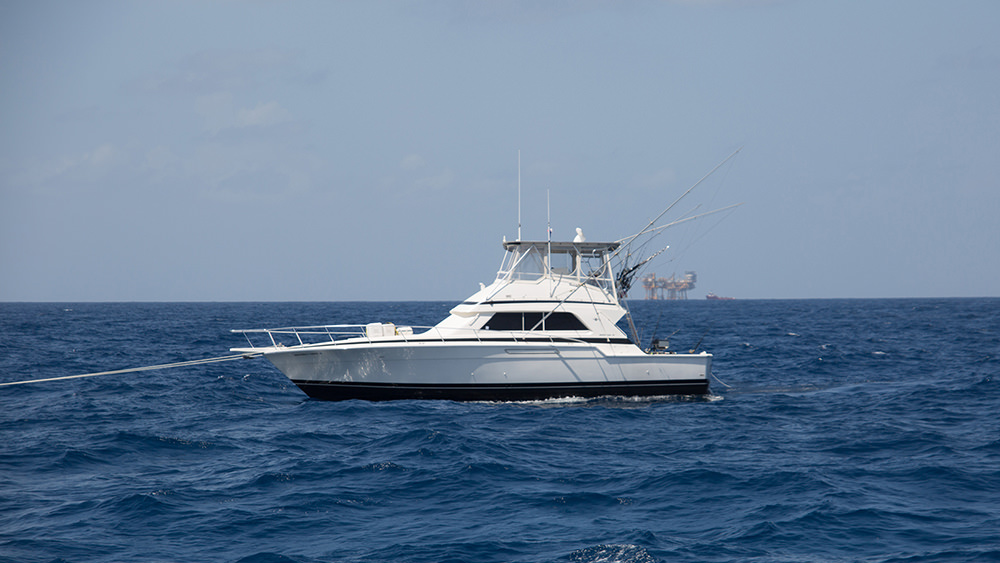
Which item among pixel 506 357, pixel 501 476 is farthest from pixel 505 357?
pixel 501 476

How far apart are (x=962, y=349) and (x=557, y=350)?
2407 centimetres

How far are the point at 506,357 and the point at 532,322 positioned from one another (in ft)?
3.93

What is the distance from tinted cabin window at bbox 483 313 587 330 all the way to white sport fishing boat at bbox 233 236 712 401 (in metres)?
0.02

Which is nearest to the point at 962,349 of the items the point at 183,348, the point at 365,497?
the point at 365,497

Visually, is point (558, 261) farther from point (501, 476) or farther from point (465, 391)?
point (501, 476)

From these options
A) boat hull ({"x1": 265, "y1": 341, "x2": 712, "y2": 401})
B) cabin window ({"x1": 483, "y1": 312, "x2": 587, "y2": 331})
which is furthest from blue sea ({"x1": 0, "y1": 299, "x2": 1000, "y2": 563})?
cabin window ({"x1": 483, "y1": 312, "x2": 587, "y2": 331})

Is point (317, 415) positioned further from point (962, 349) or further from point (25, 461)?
point (962, 349)

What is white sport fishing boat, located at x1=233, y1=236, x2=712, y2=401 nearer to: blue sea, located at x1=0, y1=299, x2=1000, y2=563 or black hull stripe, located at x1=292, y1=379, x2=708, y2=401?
black hull stripe, located at x1=292, y1=379, x2=708, y2=401

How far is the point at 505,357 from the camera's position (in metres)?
17.2

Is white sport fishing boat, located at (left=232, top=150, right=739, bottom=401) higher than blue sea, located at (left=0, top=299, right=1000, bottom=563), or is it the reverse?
white sport fishing boat, located at (left=232, top=150, right=739, bottom=401)

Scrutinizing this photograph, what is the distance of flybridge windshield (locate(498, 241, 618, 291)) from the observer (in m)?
18.8

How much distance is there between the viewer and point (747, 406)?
17469 millimetres

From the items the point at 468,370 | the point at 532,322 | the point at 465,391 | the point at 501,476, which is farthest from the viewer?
the point at 532,322

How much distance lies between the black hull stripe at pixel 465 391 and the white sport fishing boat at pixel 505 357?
0.02 m
